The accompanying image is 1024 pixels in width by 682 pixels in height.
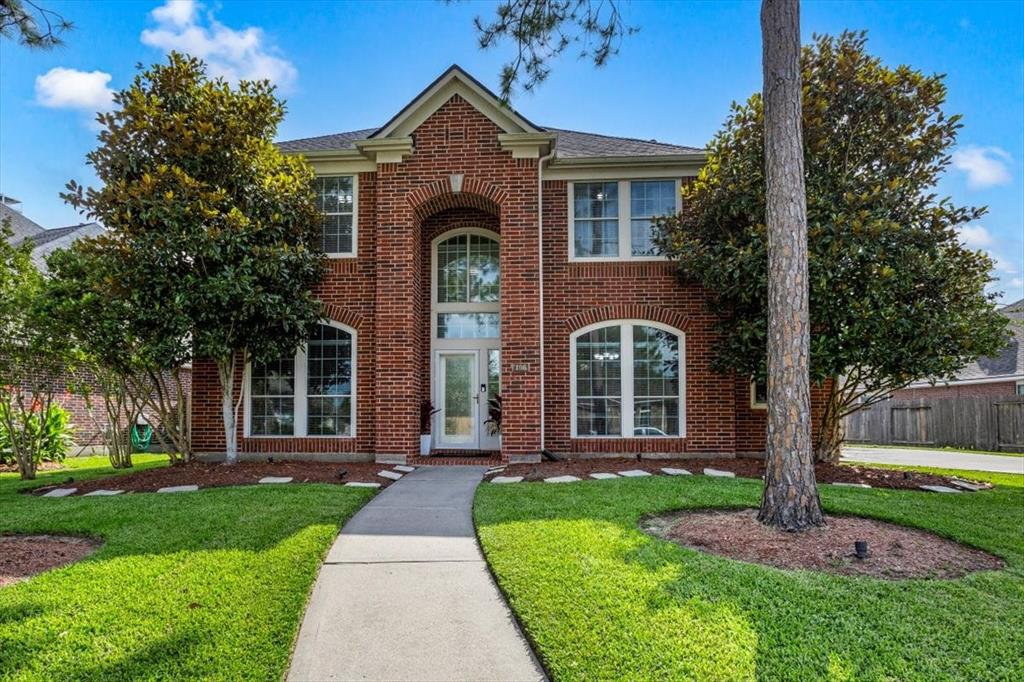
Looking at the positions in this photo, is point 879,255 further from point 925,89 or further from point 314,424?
point 314,424

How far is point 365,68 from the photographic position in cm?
1052

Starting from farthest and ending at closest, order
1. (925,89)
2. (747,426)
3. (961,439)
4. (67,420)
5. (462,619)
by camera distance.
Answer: (961,439), (67,420), (747,426), (925,89), (462,619)

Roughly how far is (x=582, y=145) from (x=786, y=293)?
26.0ft

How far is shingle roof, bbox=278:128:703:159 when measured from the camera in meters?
11.2

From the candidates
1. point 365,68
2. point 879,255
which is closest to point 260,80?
point 365,68

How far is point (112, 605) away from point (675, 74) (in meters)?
10.2

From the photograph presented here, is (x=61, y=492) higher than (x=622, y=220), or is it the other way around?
(x=622, y=220)

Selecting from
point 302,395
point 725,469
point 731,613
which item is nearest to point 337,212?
point 302,395

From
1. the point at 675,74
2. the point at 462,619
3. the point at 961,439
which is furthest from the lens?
the point at 961,439

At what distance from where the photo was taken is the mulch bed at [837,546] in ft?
14.2

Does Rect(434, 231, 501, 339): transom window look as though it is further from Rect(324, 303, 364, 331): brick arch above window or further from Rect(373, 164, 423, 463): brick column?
Rect(324, 303, 364, 331): brick arch above window

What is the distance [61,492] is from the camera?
25.5ft

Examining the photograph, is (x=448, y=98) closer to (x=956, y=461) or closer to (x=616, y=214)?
(x=616, y=214)

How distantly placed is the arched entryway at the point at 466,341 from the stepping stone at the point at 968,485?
7267 mm
